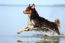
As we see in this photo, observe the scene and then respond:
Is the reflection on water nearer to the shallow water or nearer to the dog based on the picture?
the shallow water

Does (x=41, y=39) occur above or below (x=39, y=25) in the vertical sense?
below

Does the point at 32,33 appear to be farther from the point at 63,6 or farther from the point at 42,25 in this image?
the point at 63,6

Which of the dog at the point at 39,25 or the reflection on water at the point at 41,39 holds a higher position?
the dog at the point at 39,25

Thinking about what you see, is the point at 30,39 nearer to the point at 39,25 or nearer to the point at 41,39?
the point at 41,39

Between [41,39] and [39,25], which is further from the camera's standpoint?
[39,25]

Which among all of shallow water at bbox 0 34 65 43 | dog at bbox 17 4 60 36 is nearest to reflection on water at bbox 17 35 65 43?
shallow water at bbox 0 34 65 43

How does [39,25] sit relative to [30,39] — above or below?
above

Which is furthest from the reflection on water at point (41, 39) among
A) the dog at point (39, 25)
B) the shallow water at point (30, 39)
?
the dog at point (39, 25)

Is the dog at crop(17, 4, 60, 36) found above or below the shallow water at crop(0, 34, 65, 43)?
above

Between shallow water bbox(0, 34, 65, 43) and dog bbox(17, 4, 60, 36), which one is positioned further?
dog bbox(17, 4, 60, 36)

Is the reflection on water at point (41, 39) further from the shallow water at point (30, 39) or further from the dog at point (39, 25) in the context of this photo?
the dog at point (39, 25)

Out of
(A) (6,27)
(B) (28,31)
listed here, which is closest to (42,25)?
(B) (28,31)

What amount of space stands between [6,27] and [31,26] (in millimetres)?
599

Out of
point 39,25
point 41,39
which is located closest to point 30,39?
point 41,39
